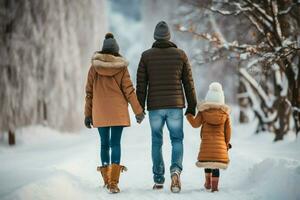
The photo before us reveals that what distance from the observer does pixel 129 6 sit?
5306 centimetres

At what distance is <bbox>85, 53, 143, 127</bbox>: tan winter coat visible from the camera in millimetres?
6180

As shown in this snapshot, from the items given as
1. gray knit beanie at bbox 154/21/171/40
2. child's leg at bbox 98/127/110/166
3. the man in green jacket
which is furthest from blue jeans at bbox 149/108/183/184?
gray knit beanie at bbox 154/21/171/40

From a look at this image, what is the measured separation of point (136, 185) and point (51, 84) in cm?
787

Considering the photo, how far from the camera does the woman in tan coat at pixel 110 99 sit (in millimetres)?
6180

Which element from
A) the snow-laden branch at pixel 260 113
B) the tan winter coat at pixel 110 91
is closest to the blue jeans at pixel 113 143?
the tan winter coat at pixel 110 91

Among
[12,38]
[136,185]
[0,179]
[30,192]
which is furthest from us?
[12,38]

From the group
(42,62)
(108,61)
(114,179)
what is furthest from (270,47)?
(42,62)

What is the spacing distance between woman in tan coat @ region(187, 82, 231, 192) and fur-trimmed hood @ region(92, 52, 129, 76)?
3.36ft

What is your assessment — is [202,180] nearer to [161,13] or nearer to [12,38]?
[12,38]

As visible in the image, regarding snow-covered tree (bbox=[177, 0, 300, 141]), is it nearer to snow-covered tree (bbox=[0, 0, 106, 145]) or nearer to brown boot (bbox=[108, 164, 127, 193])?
brown boot (bbox=[108, 164, 127, 193])

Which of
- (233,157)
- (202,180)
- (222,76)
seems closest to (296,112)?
(233,157)

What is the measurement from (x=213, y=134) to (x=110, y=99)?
1287 mm

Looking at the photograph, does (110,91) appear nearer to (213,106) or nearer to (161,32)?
(161,32)

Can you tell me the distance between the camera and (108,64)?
242 inches
